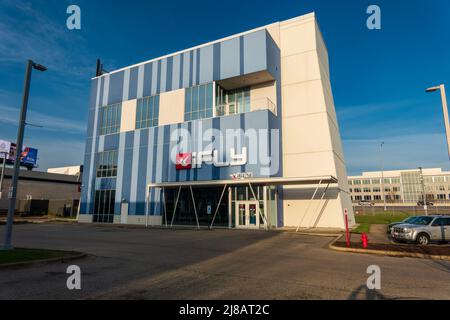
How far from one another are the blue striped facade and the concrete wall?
4.23 ft

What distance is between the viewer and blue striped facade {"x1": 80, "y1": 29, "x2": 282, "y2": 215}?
28.9 metres

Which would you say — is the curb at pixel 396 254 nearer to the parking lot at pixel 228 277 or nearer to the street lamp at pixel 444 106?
the parking lot at pixel 228 277

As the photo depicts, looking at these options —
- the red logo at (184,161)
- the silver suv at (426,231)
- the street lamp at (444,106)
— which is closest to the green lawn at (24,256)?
the street lamp at (444,106)

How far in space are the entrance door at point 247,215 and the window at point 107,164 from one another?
1682 cm

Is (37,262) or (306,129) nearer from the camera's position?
(37,262)

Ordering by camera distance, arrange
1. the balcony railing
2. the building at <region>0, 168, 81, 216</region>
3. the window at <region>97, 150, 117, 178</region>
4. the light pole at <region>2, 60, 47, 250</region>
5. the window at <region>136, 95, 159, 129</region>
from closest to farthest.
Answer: the light pole at <region>2, 60, 47, 250</region> → the balcony railing → the window at <region>136, 95, 159, 129</region> → the window at <region>97, 150, 117, 178</region> → the building at <region>0, 168, 81, 216</region>

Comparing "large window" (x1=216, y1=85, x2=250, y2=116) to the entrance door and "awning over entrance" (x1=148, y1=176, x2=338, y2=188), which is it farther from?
the entrance door

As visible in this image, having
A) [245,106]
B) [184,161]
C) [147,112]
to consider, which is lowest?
[184,161]

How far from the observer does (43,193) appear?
62281 millimetres

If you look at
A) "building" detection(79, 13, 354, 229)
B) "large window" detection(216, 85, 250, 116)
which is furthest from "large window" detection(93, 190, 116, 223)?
"large window" detection(216, 85, 250, 116)

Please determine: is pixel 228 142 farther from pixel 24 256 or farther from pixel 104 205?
pixel 24 256

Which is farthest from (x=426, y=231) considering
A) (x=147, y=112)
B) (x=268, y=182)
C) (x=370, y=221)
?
(x=147, y=112)

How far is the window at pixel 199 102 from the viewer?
3170 centimetres

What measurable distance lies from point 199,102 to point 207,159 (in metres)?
6.54
